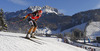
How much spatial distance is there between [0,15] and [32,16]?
2299 centimetres

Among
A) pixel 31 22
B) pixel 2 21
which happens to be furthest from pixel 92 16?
pixel 31 22

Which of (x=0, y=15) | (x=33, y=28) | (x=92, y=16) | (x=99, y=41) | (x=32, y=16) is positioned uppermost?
(x=92, y=16)

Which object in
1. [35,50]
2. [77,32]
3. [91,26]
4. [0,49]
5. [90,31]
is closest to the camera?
[0,49]

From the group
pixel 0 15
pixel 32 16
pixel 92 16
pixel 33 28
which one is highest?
pixel 92 16

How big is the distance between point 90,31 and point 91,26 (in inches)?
695

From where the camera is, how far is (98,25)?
146 m

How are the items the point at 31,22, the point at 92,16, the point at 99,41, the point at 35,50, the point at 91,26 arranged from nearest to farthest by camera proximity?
the point at 35,50, the point at 31,22, the point at 99,41, the point at 91,26, the point at 92,16

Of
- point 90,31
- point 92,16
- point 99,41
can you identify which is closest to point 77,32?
point 99,41

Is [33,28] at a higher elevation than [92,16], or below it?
below

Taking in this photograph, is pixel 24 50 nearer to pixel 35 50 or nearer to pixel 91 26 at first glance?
pixel 35 50

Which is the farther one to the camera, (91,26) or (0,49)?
(91,26)

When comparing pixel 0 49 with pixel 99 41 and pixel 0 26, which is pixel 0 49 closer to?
pixel 0 26

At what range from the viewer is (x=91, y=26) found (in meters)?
143

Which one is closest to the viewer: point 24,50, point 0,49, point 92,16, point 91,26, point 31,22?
point 0,49
